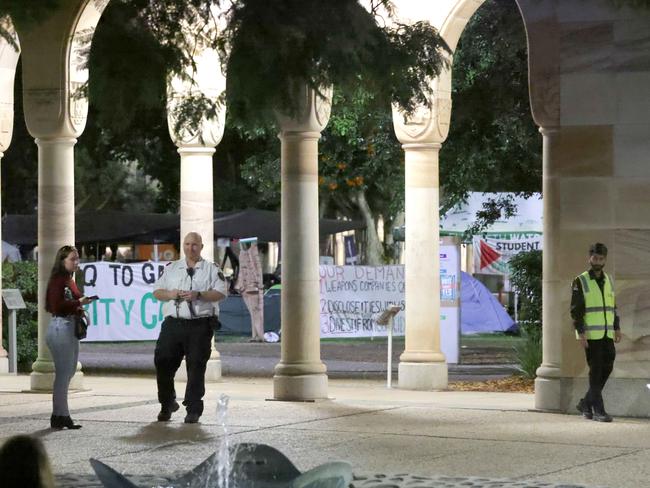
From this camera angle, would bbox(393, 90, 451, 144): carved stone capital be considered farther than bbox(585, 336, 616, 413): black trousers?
Yes

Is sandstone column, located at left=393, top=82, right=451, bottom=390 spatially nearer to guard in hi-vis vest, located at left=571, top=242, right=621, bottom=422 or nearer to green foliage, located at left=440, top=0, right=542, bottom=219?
guard in hi-vis vest, located at left=571, top=242, right=621, bottom=422

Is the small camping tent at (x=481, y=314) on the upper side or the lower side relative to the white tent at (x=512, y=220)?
lower

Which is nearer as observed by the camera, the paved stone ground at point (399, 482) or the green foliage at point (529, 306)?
A: the paved stone ground at point (399, 482)

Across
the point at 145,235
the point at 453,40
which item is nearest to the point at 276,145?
the point at 145,235

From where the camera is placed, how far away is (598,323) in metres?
13.8

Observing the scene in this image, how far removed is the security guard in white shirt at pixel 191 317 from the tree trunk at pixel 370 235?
98.5ft

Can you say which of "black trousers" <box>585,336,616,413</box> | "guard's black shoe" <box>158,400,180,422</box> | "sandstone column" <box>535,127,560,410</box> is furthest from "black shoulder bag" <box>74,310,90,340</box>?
"black trousers" <box>585,336,616,413</box>

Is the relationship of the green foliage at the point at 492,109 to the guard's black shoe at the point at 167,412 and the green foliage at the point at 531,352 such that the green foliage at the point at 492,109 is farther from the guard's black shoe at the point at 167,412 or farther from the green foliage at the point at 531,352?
the guard's black shoe at the point at 167,412

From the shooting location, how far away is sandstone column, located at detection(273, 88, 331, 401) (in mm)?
16312

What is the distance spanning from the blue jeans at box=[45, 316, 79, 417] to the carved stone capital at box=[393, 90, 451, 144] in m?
5.31

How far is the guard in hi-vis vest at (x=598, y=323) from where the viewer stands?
13820 millimetres

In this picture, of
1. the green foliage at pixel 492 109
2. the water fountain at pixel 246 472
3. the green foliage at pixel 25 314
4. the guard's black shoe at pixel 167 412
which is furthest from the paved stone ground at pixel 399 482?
the green foliage at pixel 25 314

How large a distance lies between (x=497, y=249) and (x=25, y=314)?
19.1m

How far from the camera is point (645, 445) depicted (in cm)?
1201
